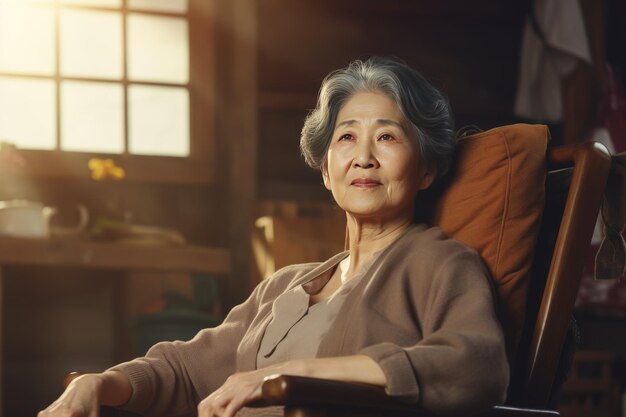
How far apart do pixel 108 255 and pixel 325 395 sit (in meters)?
2.48

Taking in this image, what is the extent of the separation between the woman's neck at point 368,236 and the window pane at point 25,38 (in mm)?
2778

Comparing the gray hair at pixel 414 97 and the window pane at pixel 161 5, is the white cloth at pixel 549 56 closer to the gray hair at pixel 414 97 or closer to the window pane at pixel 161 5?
the window pane at pixel 161 5

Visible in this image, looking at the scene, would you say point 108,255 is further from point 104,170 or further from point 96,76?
point 96,76

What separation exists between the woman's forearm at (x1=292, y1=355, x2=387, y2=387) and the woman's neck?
426 mm

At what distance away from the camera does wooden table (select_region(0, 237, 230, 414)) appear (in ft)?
12.5

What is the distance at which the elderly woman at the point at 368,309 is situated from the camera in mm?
1677

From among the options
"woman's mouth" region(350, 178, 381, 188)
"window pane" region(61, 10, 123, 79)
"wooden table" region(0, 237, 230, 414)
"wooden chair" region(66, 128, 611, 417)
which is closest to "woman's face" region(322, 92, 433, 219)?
"woman's mouth" region(350, 178, 381, 188)

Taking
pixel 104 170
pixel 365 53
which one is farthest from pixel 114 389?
pixel 365 53

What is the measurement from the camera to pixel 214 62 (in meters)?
4.77

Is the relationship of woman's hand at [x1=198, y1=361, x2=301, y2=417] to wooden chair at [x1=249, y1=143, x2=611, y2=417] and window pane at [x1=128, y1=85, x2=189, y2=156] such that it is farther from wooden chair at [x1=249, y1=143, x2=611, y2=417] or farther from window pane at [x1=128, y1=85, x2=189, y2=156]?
window pane at [x1=128, y1=85, x2=189, y2=156]

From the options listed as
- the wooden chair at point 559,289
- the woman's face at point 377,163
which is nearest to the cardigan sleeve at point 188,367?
the woman's face at point 377,163

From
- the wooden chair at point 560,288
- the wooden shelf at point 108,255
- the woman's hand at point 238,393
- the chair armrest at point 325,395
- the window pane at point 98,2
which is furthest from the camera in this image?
the window pane at point 98,2

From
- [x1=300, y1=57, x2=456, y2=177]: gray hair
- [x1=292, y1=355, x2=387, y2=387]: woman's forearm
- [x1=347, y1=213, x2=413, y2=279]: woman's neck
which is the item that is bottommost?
[x1=292, y1=355, x2=387, y2=387]: woman's forearm

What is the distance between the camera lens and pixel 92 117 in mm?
4621
